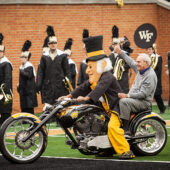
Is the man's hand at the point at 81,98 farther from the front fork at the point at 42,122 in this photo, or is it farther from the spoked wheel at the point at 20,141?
the spoked wheel at the point at 20,141

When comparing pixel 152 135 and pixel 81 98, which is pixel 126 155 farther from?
pixel 81 98

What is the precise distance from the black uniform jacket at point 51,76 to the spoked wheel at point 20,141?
19.3ft

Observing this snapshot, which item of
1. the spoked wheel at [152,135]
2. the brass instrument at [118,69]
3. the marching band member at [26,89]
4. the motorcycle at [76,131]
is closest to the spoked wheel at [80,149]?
the motorcycle at [76,131]

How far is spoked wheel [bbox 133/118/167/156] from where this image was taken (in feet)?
31.0

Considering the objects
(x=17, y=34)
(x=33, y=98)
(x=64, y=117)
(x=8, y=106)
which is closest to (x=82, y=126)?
(x=64, y=117)

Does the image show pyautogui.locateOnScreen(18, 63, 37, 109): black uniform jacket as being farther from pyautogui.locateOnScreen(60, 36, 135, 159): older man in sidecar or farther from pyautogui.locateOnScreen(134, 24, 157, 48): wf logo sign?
pyautogui.locateOnScreen(60, 36, 135, 159): older man in sidecar

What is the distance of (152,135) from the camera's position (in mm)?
9461

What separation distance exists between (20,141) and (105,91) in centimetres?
141

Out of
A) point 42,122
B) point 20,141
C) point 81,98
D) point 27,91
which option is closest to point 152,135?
point 81,98

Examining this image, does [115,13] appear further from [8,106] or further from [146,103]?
[146,103]

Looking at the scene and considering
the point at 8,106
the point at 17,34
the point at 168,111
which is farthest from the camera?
the point at 17,34

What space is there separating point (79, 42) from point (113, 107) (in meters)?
13.6

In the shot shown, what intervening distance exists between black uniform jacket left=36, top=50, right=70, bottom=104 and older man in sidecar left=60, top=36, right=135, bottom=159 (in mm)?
5481

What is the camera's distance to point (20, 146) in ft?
28.7
